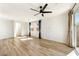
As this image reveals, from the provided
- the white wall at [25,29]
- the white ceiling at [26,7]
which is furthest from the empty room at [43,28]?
the white wall at [25,29]

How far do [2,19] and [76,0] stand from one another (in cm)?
742

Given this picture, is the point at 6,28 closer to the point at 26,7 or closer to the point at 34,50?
the point at 26,7

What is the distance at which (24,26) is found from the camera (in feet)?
38.2

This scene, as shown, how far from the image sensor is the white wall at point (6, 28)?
7918 millimetres

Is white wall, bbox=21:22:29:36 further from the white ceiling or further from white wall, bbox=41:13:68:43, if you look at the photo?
the white ceiling

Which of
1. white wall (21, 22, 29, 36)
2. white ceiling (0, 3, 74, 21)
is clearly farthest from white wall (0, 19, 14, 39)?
white ceiling (0, 3, 74, 21)

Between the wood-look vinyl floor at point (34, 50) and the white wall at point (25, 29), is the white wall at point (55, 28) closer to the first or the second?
the wood-look vinyl floor at point (34, 50)

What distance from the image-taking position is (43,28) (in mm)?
8297

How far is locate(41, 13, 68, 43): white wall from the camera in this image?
225 inches

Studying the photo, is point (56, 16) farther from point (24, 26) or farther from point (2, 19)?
point (24, 26)

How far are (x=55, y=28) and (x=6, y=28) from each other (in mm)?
5568

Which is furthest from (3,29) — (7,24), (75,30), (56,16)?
(75,30)

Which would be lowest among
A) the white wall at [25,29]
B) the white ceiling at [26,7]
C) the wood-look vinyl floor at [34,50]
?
the wood-look vinyl floor at [34,50]

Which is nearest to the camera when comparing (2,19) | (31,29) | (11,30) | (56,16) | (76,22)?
(76,22)
